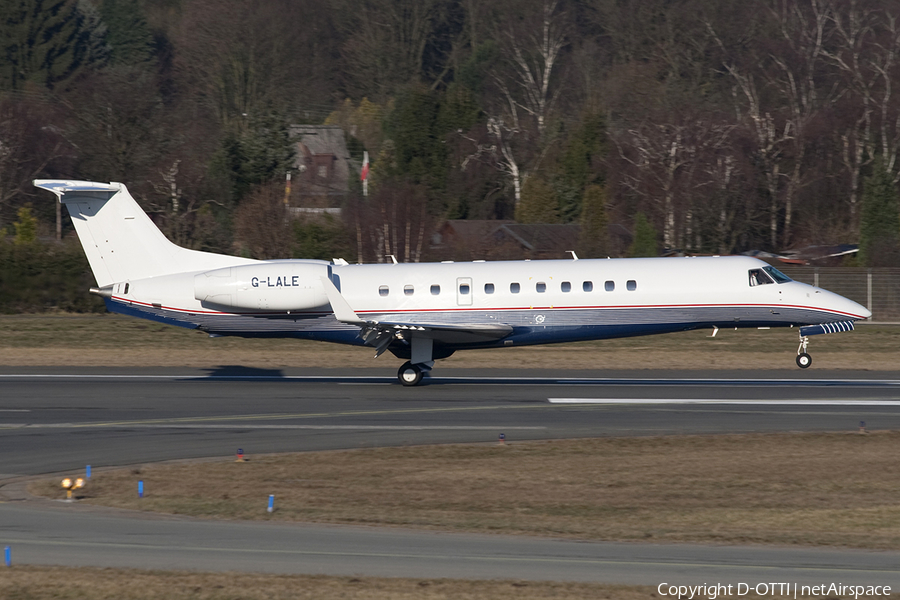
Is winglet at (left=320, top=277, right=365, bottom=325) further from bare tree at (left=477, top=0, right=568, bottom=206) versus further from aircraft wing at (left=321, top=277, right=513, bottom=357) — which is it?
bare tree at (left=477, top=0, right=568, bottom=206)

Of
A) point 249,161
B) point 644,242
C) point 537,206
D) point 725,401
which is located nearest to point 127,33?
point 249,161

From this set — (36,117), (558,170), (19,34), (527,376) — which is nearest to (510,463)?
(527,376)

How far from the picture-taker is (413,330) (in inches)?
886

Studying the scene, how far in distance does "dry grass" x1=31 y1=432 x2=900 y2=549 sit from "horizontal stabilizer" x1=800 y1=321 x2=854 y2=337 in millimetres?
7703

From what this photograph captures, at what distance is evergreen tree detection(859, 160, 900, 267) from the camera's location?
41.0 meters

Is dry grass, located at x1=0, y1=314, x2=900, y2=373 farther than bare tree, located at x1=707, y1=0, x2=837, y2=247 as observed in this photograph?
No

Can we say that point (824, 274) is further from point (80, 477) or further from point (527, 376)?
point (80, 477)

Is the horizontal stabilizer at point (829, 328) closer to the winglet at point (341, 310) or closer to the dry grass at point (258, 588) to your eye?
the winglet at point (341, 310)

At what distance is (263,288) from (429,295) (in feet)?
12.3

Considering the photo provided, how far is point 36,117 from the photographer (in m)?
66.4

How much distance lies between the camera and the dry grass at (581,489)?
11484mm

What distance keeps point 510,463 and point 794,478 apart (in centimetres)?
389

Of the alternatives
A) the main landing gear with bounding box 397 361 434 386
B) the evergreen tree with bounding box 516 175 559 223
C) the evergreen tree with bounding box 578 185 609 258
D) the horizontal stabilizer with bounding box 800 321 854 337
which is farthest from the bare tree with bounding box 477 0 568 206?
the main landing gear with bounding box 397 361 434 386

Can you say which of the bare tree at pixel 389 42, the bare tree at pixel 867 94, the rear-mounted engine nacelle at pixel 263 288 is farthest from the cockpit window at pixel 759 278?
the bare tree at pixel 389 42
